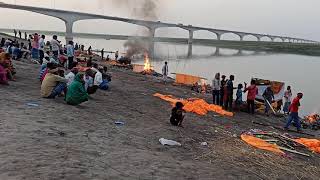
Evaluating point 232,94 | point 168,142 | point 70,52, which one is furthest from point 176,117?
point 70,52

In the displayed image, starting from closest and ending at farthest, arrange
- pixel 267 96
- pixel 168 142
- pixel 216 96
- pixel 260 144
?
pixel 168 142 → pixel 260 144 → pixel 216 96 → pixel 267 96

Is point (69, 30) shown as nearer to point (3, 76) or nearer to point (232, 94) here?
point (232, 94)

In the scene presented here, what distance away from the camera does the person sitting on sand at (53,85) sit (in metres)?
14.4

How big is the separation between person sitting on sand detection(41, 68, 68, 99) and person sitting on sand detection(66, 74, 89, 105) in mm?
586

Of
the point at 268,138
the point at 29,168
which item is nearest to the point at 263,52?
the point at 268,138

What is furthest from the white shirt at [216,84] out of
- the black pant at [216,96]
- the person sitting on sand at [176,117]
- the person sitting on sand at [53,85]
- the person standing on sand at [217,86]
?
the person sitting on sand at [53,85]

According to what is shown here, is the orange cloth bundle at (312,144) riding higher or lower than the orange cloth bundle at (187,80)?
lower

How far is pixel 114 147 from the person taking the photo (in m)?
9.97

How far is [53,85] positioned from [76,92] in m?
1.11

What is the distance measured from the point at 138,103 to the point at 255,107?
731 centimetres

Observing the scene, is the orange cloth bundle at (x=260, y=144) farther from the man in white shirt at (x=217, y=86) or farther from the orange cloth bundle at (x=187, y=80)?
the orange cloth bundle at (x=187, y=80)

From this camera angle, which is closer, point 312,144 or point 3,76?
point 312,144

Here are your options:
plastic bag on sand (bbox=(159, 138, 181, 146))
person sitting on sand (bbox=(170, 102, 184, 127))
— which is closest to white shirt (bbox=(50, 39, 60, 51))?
person sitting on sand (bbox=(170, 102, 184, 127))

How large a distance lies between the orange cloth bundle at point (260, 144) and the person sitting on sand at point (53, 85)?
672 centimetres
